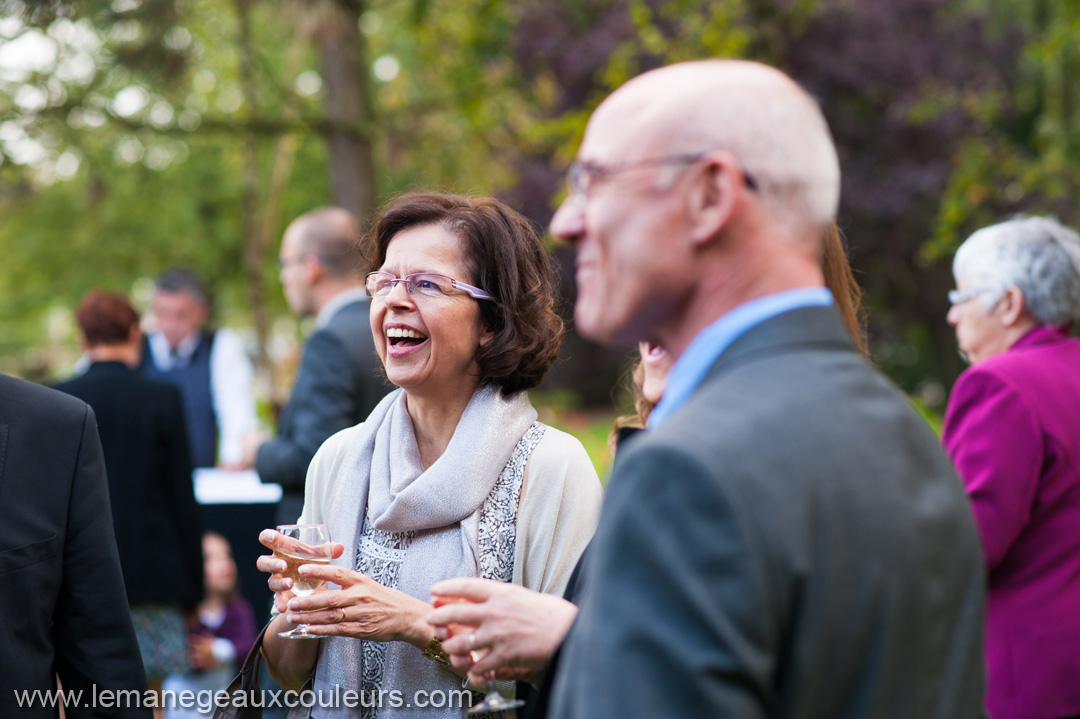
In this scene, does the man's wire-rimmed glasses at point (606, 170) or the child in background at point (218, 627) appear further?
the child in background at point (218, 627)

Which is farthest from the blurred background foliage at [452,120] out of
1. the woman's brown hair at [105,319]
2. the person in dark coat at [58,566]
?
the person in dark coat at [58,566]

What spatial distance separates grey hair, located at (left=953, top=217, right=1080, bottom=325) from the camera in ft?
11.2

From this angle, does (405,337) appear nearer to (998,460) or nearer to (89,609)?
(89,609)

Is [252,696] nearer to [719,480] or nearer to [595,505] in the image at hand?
[595,505]

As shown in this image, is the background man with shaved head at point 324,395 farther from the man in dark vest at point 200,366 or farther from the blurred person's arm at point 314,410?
the man in dark vest at point 200,366

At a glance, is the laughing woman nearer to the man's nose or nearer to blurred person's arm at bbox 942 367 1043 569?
the man's nose

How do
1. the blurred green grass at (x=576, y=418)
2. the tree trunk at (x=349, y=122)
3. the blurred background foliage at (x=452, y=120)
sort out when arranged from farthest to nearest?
the blurred green grass at (x=576, y=418) → the tree trunk at (x=349, y=122) → the blurred background foliage at (x=452, y=120)

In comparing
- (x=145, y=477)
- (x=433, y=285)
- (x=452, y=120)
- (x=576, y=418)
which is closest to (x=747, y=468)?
(x=433, y=285)

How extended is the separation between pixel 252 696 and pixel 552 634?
107 cm

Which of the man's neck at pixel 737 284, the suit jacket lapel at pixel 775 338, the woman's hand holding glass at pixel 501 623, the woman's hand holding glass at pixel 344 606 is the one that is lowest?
the woman's hand holding glass at pixel 344 606

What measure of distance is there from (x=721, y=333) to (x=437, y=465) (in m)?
1.40

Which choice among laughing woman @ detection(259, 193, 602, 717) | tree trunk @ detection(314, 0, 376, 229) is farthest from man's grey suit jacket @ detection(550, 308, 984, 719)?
tree trunk @ detection(314, 0, 376, 229)

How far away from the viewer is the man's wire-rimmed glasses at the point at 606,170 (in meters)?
1.35

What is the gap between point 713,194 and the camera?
1.35m
